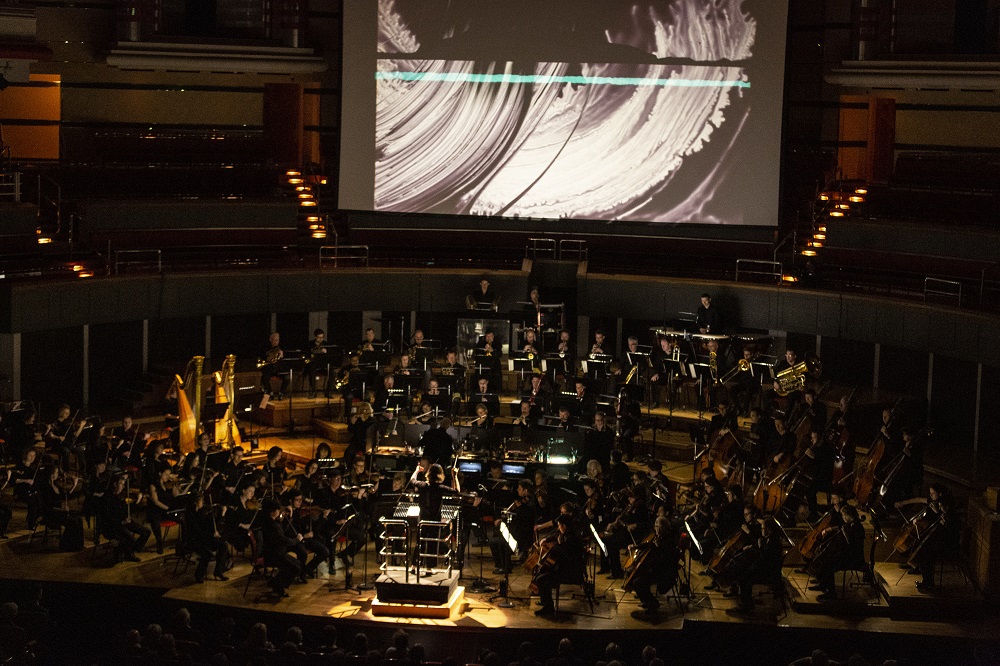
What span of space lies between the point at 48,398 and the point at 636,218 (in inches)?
395

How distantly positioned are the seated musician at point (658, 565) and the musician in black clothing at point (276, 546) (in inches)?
148

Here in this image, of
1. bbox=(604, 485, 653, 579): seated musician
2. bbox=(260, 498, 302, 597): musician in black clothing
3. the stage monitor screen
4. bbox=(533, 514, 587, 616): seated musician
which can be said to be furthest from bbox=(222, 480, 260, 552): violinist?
the stage monitor screen

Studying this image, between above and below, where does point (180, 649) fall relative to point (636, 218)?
below

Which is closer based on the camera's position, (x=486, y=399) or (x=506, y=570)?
(x=506, y=570)

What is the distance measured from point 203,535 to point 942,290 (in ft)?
40.6

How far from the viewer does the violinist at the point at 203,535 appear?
52.6 feet

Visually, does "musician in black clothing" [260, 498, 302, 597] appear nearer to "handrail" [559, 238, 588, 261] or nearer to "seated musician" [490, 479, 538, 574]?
"seated musician" [490, 479, 538, 574]

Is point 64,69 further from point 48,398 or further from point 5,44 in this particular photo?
point 48,398

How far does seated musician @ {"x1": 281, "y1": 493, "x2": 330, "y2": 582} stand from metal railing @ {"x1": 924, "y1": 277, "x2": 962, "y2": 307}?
390 inches

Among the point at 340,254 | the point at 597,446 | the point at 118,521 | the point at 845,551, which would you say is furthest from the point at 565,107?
the point at 118,521

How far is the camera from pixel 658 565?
15453 millimetres

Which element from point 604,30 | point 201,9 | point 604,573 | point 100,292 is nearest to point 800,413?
point 604,573

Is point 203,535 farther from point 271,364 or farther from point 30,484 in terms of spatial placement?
point 271,364

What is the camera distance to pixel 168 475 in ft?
54.7
